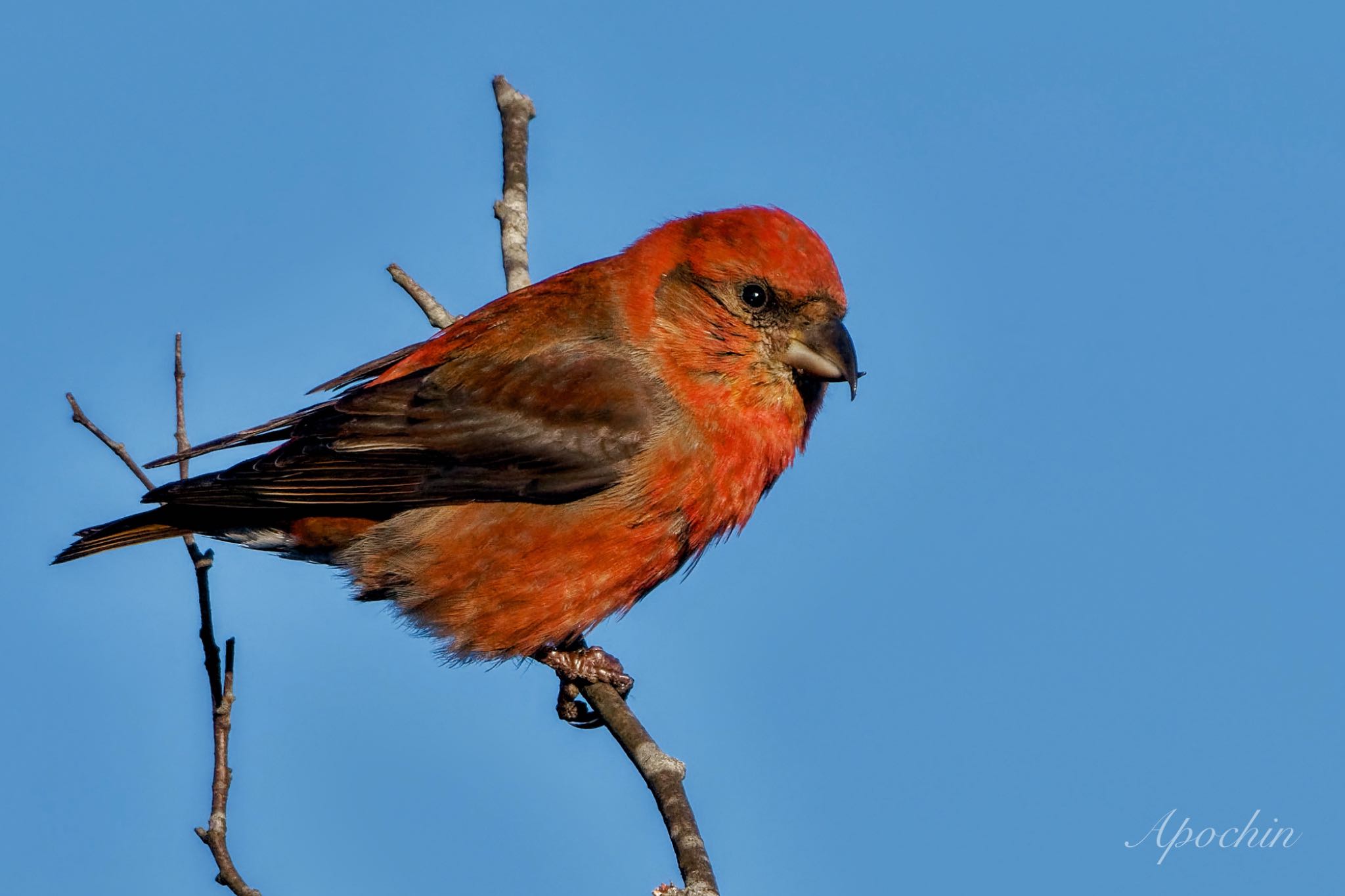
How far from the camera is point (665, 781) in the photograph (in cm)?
453

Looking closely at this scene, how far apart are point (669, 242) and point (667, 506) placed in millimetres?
1151

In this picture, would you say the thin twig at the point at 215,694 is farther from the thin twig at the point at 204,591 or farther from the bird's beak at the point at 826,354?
the bird's beak at the point at 826,354

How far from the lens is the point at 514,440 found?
17.8 feet

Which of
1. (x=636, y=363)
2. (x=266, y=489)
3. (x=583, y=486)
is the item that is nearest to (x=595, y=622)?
(x=583, y=486)

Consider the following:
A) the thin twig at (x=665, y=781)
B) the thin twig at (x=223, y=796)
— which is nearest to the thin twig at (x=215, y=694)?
the thin twig at (x=223, y=796)

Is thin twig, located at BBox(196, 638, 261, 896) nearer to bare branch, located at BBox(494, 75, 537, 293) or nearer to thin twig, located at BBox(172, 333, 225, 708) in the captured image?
thin twig, located at BBox(172, 333, 225, 708)

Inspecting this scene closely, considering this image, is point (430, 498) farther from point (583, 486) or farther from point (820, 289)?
point (820, 289)

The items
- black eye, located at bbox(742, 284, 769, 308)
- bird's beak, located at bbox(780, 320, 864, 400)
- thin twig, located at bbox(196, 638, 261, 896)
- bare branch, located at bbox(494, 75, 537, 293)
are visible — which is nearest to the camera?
thin twig, located at bbox(196, 638, 261, 896)

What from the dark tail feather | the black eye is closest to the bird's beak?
the black eye

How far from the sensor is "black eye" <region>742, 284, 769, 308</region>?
527 cm

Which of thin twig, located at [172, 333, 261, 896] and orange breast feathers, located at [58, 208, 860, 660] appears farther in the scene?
orange breast feathers, located at [58, 208, 860, 660]

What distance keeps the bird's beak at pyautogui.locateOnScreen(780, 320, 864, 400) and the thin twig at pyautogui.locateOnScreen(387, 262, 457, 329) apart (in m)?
2.40

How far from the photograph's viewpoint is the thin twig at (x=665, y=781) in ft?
13.0

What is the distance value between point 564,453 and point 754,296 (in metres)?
0.99
